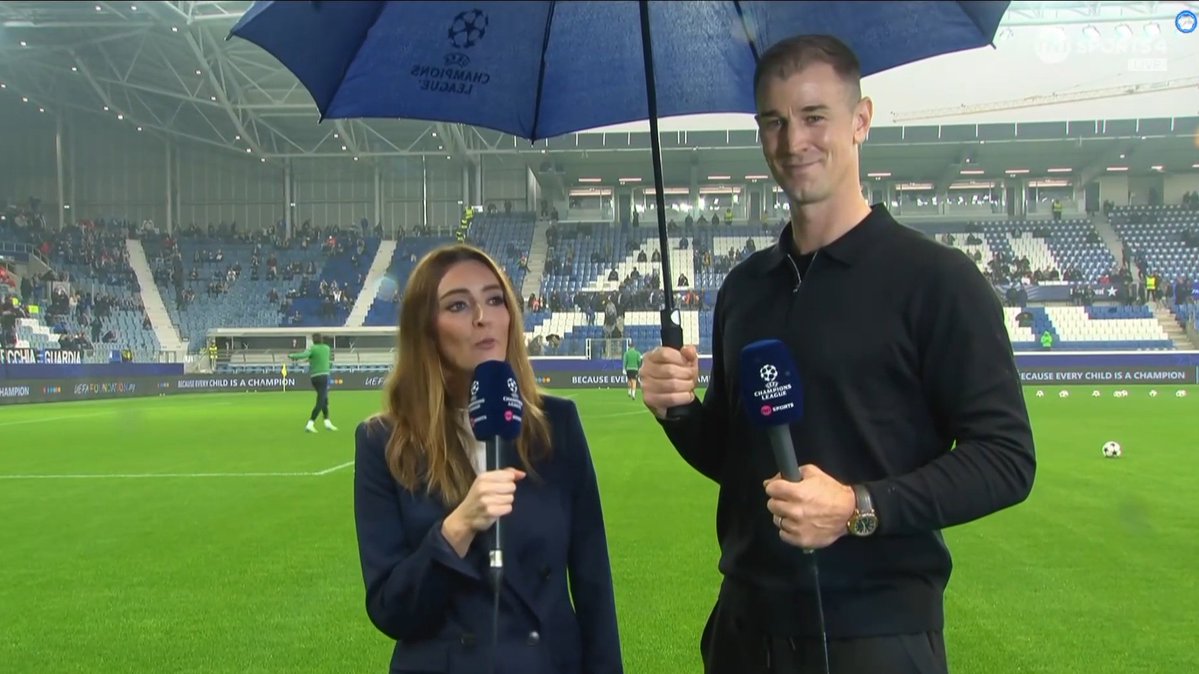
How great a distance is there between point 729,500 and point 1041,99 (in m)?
40.7

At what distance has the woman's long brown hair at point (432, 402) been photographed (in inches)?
96.7

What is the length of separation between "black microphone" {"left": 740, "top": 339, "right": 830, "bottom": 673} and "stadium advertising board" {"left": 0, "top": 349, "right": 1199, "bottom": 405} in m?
25.8

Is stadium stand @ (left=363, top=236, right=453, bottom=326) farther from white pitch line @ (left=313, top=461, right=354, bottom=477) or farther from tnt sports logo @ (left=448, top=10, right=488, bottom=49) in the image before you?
tnt sports logo @ (left=448, top=10, right=488, bottom=49)

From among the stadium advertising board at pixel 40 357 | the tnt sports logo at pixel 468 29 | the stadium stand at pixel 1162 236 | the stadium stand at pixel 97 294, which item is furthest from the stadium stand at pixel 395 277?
the tnt sports logo at pixel 468 29

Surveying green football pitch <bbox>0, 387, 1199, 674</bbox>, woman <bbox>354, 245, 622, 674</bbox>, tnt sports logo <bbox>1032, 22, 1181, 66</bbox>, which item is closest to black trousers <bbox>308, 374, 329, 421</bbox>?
green football pitch <bbox>0, 387, 1199, 674</bbox>

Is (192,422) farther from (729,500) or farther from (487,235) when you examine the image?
(487,235)

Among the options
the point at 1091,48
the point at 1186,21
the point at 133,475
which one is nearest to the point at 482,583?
the point at 133,475

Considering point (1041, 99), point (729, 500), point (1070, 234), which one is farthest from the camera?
point (1070, 234)

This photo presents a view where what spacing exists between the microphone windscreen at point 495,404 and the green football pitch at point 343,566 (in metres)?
2.97

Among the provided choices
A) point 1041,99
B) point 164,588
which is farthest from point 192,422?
point 1041,99

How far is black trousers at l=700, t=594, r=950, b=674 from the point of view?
213 centimetres

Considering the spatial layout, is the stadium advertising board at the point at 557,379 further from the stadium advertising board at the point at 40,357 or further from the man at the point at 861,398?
the man at the point at 861,398

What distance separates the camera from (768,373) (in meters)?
1.96

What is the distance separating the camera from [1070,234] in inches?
1868
